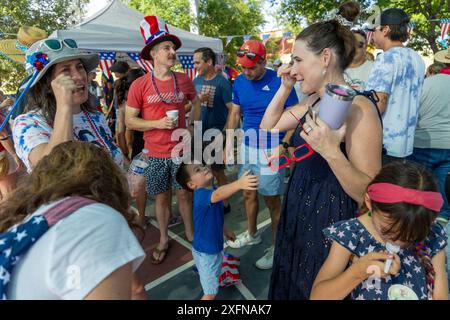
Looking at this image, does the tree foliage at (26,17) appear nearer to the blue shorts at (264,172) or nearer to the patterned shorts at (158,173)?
the patterned shorts at (158,173)

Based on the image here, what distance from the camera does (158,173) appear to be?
3043 millimetres

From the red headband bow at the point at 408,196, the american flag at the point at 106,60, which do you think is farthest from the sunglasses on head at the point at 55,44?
the american flag at the point at 106,60

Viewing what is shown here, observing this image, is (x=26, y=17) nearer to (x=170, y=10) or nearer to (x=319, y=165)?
(x=170, y=10)

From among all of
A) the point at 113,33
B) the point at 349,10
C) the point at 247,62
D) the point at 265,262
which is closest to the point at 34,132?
the point at 247,62

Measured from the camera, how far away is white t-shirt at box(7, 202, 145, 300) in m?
0.73

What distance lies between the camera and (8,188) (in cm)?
376

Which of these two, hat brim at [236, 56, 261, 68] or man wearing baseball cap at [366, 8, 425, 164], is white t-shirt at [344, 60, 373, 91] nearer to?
man wearing baseball cap at [366, 8, 425, 164]

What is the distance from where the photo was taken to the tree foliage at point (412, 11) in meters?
9.80

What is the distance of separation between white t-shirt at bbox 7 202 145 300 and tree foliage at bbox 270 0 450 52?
31.7ft

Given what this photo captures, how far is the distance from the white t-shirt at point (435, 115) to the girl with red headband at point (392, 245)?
1791mm

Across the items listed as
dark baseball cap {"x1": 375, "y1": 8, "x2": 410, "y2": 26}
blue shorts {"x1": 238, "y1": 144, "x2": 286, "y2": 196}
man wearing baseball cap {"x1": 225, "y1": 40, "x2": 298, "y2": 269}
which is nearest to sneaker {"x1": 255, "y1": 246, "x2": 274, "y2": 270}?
man wearing baseball cap {"x1": 225, "y1": 40, "x2": 298, "y2": 269}

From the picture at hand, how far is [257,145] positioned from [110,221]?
230cm
